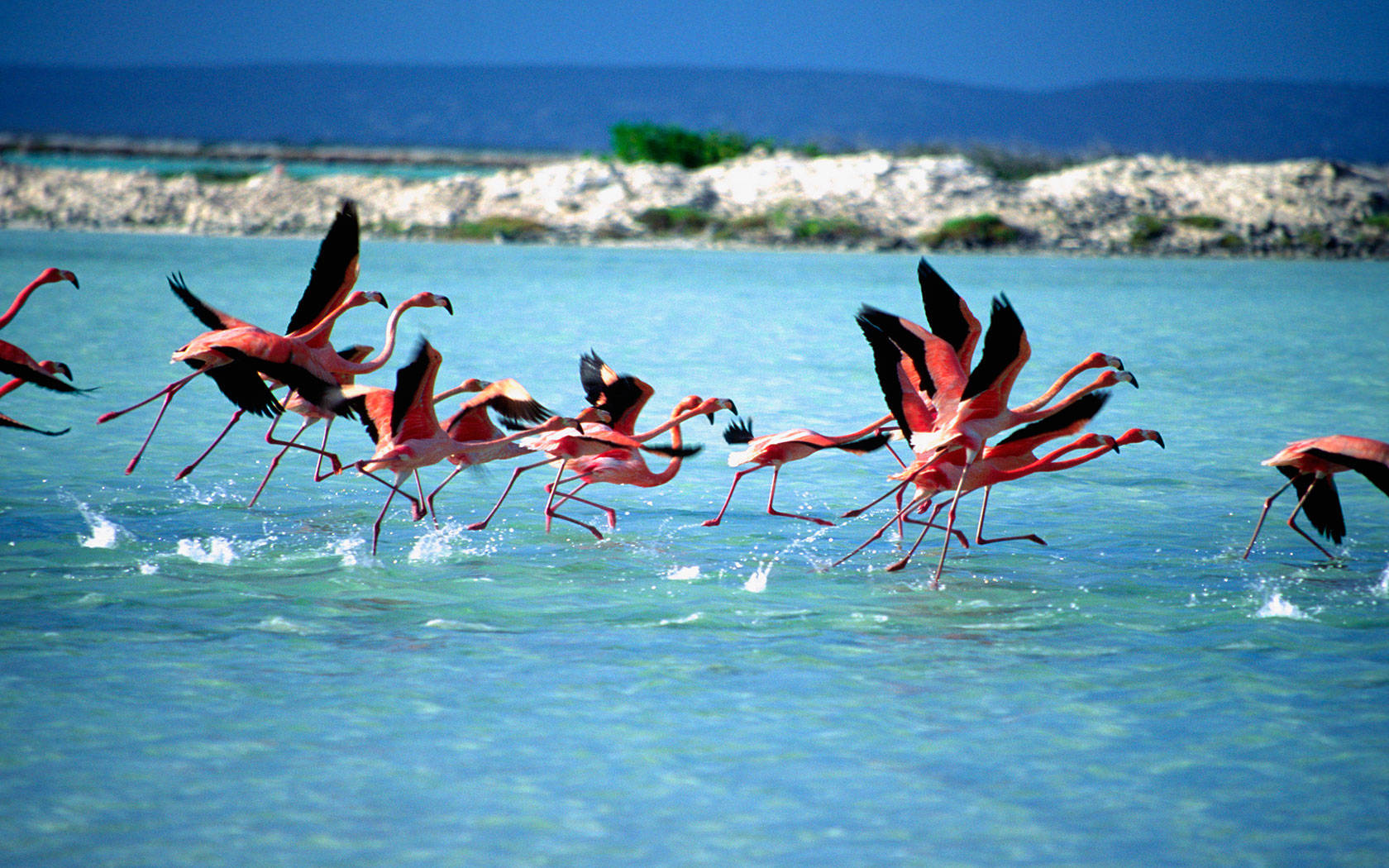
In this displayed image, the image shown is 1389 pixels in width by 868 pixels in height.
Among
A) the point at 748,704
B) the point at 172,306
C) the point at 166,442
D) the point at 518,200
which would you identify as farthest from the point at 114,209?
the point at 748,704

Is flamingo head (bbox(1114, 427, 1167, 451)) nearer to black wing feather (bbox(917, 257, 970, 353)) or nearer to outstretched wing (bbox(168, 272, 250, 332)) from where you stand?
black wing feather (bbox(917, 257, 970, 353))

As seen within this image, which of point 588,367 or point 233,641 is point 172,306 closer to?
point 588,367

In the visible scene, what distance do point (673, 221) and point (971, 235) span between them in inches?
315

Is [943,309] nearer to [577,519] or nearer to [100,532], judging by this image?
[577,519]

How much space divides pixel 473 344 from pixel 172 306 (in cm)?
571

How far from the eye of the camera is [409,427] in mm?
7332

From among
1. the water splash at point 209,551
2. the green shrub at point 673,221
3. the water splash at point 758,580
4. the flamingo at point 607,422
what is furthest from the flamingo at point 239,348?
the green shrub at point 673,221

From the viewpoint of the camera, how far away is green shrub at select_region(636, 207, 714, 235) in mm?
39656

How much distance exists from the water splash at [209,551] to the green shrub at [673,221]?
107 feet

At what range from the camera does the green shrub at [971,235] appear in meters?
37.8

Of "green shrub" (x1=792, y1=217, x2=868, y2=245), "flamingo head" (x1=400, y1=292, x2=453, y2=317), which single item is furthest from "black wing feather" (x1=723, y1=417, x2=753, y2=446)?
"green shrub" (x1=792, y1=217, x2=868, y2=245)

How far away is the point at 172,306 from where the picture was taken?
67.1 ft

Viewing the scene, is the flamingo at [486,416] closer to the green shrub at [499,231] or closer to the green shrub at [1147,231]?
the green shrub at [499,231]

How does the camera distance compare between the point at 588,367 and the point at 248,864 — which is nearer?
the point at 248,864
